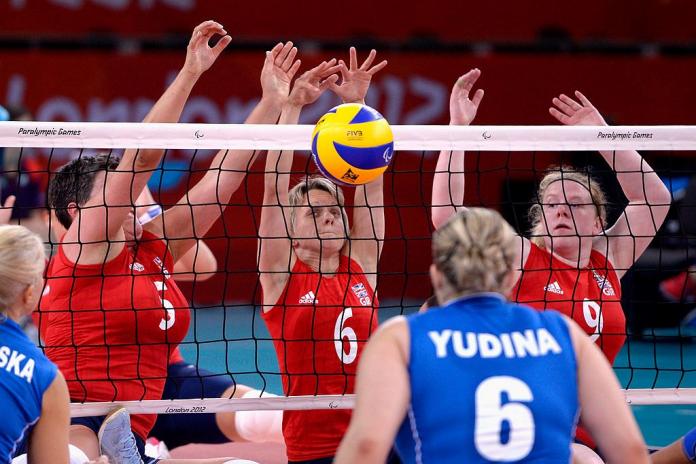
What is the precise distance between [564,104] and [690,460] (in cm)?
172

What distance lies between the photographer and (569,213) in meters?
4.77

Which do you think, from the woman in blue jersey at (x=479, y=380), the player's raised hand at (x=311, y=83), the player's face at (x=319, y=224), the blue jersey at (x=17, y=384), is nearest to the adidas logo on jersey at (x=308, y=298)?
the player's face at (x=319, y=224)

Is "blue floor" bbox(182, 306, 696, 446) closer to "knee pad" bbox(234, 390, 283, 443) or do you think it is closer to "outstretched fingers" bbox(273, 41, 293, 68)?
"knee pad" bbox(234, 390, 283, 443)

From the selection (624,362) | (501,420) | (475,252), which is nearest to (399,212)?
(624,362)

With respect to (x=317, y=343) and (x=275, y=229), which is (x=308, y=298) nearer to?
(x=317, y=343)

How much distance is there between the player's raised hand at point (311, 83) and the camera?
15.4 feet

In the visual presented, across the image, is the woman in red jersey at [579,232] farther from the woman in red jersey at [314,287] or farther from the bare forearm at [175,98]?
the bare forearm at [175,98]

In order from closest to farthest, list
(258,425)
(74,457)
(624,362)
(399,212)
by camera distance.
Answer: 1. (74,457)
2. (258,425)
3. (624,362)
4. (399,212)

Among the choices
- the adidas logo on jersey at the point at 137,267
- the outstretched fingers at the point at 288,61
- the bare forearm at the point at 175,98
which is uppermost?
the outstretched fingers at the point at 288,61

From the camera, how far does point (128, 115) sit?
36.3 feet

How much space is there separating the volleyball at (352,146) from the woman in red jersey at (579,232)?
506mm

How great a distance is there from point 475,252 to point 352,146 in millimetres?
1429

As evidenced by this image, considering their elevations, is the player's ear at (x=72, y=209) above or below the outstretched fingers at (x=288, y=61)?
below

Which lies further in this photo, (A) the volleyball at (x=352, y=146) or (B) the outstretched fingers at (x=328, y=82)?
(B) the outstretched fingers at (x=328, y=82)
